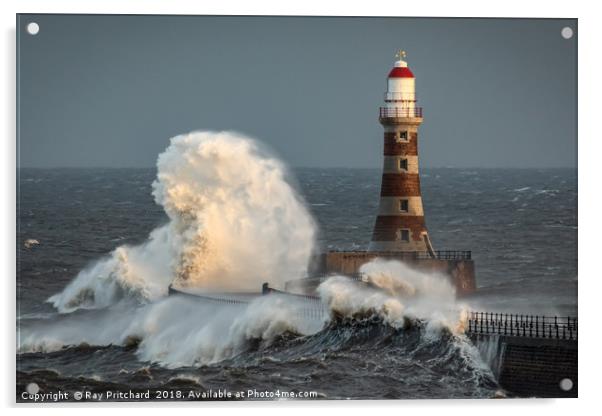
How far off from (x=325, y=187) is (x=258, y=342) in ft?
15.3

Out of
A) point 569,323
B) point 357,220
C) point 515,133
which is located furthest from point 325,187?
point 569,323

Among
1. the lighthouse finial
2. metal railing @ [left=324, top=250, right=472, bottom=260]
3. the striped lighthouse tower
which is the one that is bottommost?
metal railing @ [left=324, top=250, right=472, bottom=260]

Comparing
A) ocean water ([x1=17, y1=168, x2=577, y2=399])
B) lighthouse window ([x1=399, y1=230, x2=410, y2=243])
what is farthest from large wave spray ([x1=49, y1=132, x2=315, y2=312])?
lighthouse window ([x1=399, y1=230, x2=410, y2=243])

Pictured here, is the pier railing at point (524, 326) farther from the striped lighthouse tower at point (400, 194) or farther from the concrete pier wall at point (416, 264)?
the striped lighthouse tower at point (400, 194)

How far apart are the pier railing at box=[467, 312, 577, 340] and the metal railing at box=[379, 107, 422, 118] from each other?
2.58 meters

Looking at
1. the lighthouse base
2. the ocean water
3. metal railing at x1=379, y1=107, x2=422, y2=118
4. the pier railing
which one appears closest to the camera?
the pier railing

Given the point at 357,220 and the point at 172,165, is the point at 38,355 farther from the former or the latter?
the point at 357,220

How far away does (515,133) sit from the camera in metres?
27.2

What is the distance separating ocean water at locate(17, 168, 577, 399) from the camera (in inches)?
1006

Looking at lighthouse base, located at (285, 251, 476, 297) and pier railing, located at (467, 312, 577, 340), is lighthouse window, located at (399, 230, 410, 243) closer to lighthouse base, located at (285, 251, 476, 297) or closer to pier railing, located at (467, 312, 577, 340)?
lighthouse base, located at (285, 251, 476, 297)

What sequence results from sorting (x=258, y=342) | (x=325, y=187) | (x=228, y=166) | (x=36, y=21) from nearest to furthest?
(x=36, y=21) → (x=258, y=342) → (x=228, y=166) → (x=325, y=187)

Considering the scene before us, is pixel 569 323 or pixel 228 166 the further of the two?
pixel 228 166

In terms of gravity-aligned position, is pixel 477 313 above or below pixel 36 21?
below

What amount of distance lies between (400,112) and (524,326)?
3.42 m
